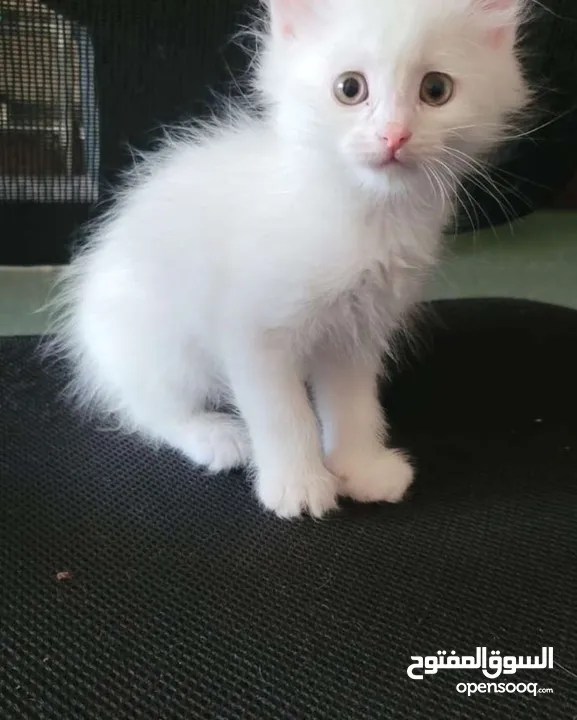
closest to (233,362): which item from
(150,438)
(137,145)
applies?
(150,438)

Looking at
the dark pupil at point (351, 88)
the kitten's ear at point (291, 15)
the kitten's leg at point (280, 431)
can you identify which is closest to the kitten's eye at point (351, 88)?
the dark pupil at point (351, 88)

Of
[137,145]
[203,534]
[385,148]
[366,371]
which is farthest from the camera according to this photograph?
[137,145]

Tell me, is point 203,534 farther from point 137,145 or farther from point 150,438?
point 137,145

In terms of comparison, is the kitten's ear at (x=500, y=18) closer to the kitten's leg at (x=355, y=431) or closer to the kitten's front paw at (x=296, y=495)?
the kitten's leg at (x=355, y=431)

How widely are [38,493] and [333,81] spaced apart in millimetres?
588

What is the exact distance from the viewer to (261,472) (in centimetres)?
102

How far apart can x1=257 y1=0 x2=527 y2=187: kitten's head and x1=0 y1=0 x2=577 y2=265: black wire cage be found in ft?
2.10

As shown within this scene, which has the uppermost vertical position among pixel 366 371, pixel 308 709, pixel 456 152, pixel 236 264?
pixel 456 152

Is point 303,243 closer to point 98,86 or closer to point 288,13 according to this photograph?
point 288,13

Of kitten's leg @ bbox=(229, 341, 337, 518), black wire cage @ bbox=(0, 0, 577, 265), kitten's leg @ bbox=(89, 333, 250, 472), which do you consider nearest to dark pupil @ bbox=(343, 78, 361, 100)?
kitten's leg @ bbox=(229, 341, 337, 518)

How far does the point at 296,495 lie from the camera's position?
1.00 meters

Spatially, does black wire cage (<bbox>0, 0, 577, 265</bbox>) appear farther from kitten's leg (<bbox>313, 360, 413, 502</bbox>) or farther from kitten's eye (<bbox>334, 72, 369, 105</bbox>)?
kitten's eye (<bbox>334, 72, 369, 105</bbox>)

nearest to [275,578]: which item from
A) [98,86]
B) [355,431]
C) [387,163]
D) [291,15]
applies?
[355,431]

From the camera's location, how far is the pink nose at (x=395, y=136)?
81 centimetres
